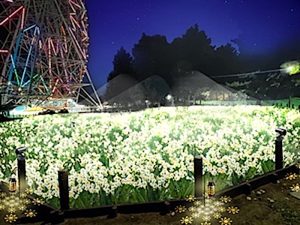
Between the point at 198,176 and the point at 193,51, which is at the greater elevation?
the point at 193,51

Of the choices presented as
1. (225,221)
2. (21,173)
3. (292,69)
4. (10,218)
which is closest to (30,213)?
(10,218)

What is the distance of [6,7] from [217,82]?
29670mm

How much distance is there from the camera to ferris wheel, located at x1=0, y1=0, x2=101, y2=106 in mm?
25688

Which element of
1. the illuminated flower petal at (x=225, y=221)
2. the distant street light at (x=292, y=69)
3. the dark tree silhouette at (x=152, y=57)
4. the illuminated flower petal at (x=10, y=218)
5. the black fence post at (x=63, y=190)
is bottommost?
the illuminated flower petal at (x=10, y=218)

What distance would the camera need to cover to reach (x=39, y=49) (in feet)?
86.7

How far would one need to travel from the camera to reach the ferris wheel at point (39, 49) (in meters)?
25.7

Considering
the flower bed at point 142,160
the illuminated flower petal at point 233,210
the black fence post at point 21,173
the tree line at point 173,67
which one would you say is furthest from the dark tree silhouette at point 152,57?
the illuminated flower petal at point 233,210

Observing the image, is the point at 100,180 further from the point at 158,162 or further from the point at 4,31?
the point at 4,31

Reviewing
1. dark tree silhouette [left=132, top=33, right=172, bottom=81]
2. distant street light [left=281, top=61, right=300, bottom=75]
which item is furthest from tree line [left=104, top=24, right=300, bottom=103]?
distant street light [left=281, top=61, right=300, bottom=75]

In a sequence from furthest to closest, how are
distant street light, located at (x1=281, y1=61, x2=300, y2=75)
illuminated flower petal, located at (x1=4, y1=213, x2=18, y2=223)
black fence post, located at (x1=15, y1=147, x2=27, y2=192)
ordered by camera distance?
distant street light, located at (x1=281, y1=61, x2=300, y2=75) < black fence post, located at (x1=15, y1=147, x2=27, y2=192) < illuminated flower petal, located at (x1=4, y1=213, x2=18, y2=223)

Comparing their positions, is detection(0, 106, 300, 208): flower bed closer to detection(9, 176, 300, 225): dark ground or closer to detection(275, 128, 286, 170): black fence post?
detection(275, 128, 286, 170): black fence post

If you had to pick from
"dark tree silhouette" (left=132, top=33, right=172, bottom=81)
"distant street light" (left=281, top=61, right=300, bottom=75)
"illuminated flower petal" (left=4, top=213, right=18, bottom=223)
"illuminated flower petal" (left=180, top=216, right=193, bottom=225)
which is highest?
"dark tree silhouette" (left=132, top=33, right=172, bottom=81)

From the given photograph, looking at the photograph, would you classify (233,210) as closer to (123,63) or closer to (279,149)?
(279,149)

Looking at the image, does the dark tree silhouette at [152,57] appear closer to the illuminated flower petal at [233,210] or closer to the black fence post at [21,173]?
the black fence post at [21,173]
